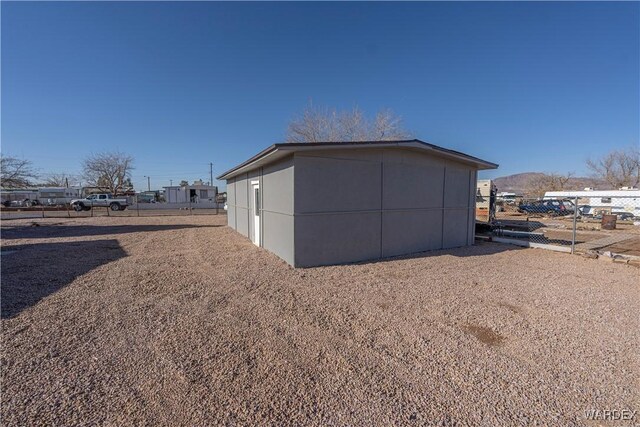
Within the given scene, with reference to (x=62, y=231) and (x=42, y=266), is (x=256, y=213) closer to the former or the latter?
(x=42, y=266)

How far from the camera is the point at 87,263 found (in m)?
6.62

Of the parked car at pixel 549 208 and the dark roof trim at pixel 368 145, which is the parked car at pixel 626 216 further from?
the dark roof trim at pixel 368 145

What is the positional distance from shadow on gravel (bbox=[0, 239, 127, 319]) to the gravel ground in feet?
0.21

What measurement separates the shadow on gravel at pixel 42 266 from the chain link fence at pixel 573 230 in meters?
11.6

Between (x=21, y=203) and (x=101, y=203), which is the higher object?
(x=101, y=203)

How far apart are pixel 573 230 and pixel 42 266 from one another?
42.8 ft

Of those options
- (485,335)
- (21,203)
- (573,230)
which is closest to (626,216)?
(573,230)

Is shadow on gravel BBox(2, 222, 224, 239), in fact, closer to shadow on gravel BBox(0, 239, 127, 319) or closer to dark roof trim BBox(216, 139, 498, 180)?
shadow on gravel BBox(0, 239, 127, 319)

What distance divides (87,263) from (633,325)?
32.7ft

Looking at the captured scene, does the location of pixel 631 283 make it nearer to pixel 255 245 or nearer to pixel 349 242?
pixel 349 242

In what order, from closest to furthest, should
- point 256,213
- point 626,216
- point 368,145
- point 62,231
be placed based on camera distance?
point 368,145
point 256,213
point 62,231
point 626,216

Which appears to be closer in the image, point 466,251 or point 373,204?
point 373,204

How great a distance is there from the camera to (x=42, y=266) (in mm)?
6285

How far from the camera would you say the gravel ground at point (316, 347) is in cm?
215
